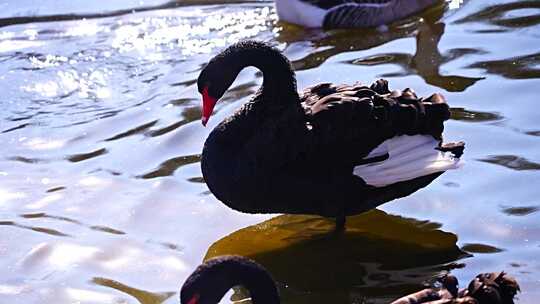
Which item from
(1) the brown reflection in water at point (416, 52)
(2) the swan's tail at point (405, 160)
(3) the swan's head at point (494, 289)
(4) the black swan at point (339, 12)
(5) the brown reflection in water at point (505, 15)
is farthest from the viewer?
(4) the black swan at point (339, 12)

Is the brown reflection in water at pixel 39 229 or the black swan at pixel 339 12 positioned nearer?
the brown reflection in water at pixel 39 229

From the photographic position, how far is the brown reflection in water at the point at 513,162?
5.96m

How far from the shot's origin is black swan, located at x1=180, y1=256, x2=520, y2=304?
3.93m

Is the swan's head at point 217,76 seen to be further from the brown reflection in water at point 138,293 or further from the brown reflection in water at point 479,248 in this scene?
the brown reflection in water at point 479,248

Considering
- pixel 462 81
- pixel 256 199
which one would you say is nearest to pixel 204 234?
pixel 256 199

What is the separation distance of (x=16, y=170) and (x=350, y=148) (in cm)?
226

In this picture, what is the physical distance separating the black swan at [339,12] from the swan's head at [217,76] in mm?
3559

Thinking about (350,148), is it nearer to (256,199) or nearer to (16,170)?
(256,199)

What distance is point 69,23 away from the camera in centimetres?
961

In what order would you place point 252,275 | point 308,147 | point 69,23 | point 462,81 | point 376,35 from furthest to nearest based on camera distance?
point 69,23 < point 376,35 < point 462,81 < point 308,147 < point 252,275

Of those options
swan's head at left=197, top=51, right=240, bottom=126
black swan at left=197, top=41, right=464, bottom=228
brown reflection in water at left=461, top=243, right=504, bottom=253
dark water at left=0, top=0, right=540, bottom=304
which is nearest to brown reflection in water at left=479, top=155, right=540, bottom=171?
dark water at left=0, top=0, right=540, bottom=304

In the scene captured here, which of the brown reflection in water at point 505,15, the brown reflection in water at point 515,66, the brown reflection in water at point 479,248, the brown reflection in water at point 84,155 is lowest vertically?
the brown reflection in water at point 479,248

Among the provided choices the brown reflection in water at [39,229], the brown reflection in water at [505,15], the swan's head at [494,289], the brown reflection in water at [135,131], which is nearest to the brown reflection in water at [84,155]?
the brown reflection in water at [135,131]

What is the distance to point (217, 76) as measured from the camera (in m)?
5.55
